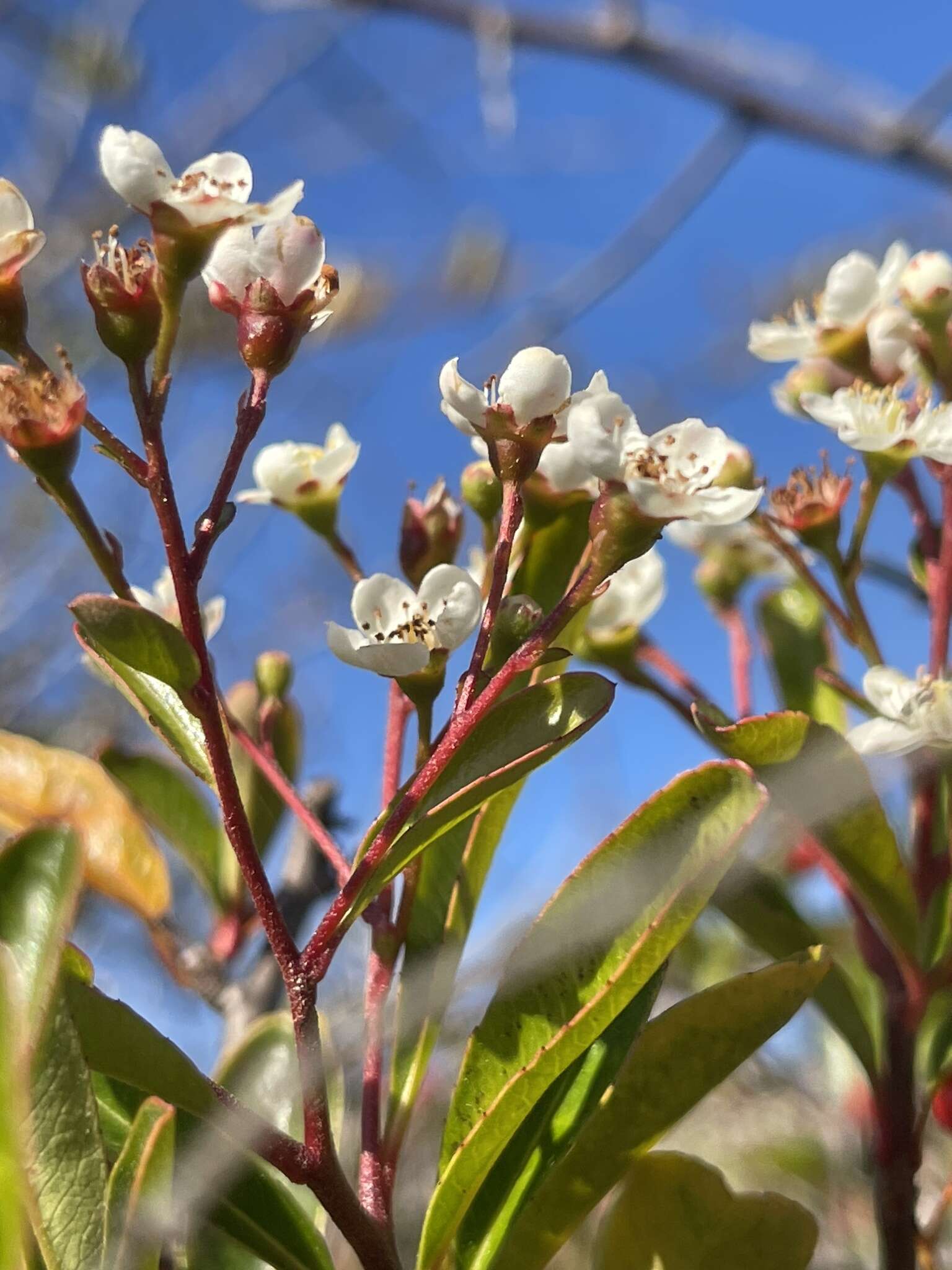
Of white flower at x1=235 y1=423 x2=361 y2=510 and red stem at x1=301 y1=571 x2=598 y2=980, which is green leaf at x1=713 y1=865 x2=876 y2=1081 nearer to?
red stem at x1=301 y1=571 x2=598 y2=980

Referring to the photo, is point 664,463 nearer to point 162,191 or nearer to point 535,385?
point 535,385

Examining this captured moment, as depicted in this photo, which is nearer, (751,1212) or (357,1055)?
(751,1212)

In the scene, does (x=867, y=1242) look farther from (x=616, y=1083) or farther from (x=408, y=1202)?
(x=616, y=1083)

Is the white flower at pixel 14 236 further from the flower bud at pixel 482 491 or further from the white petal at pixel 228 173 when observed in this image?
the flower bud at pixel 482 491

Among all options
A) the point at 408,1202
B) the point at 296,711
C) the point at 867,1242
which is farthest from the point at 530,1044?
the point at 867,1242

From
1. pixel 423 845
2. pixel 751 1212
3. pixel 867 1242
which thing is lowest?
pixel 867 1242

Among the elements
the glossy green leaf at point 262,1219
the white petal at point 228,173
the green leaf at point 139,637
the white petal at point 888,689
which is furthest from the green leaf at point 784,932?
the white petal at point 228,173

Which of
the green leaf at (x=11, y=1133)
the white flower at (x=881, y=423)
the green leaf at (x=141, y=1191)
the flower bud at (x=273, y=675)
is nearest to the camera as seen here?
the green leaf at (x=11, y=1133)
